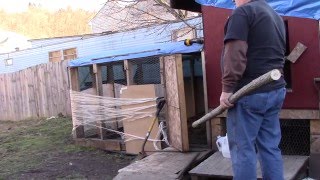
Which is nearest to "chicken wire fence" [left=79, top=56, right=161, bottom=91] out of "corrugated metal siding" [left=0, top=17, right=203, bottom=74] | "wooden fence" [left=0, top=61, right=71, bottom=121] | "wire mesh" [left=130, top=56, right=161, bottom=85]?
"wire mesh" [left=130, top=56, right=161, bottom=85]

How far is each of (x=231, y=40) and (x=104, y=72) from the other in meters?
6.11

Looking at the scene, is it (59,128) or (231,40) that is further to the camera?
(59,128)

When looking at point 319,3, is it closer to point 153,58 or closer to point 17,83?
point 153,58

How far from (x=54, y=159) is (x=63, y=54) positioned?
14452mm

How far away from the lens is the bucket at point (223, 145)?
5453 millimetres

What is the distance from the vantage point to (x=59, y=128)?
12.4 meters

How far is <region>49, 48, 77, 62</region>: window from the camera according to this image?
21878 mm

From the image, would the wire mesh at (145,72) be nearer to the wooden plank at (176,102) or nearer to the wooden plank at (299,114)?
the wooden plank at (176,102)

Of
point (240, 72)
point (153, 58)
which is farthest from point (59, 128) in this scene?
point (240, 72)

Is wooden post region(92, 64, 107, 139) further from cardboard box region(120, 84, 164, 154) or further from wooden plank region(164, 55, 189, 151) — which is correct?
wooden plank region(164, 55, 189, 151)

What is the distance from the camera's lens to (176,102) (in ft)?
20.1

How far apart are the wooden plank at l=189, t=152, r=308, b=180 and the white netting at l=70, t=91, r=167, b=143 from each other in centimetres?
166

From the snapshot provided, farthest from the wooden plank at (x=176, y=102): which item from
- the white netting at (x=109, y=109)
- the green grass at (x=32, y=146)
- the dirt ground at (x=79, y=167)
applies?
the green grass at (x=32, y=146)

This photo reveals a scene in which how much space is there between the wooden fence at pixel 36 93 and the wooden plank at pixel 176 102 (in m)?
9.33
